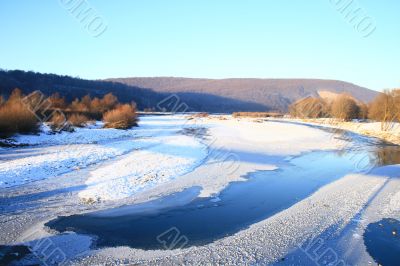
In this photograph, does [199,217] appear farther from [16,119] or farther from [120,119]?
[120,119]

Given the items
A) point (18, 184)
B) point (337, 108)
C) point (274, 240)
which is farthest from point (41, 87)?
point (274, 240)

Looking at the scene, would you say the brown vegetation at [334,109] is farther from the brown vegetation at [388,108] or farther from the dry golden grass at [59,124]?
the dry golden grass at [59,124]

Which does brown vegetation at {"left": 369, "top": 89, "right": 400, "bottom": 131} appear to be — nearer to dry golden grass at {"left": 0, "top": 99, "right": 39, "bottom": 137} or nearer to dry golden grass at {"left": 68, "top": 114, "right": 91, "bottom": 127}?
dry golden grass at {"left": 68, "top": 114, "right": 91, "bottom": 127}

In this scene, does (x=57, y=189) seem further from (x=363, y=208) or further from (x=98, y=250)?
(x=363, y=208)

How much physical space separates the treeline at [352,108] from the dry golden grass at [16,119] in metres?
43.6

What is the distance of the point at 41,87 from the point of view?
118m

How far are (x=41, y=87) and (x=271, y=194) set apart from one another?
395ft

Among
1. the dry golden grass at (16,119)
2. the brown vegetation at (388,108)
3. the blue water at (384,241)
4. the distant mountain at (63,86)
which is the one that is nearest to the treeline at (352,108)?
the brown vegetation at (388,108)

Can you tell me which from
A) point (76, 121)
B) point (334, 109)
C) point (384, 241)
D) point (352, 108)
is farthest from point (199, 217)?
point (352, 108)

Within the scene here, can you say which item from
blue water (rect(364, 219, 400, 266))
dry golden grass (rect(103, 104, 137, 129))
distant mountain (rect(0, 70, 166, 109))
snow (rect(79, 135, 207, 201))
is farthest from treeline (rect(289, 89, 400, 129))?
distant mountain (rect(0, 70, 166, 109))

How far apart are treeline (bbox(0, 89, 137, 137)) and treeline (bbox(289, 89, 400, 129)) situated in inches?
1415

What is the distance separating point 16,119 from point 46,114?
12706mm

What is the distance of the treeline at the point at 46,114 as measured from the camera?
27.6m

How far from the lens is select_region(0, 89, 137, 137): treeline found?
27.6 meters
